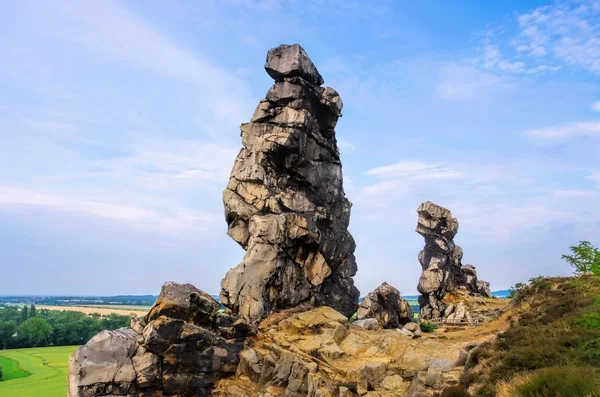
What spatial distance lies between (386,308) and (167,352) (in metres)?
23.1

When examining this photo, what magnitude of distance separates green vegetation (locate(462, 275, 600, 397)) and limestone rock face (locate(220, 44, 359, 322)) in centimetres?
1496

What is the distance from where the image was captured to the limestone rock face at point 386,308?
127 ft

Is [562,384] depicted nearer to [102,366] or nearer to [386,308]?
[102,366]

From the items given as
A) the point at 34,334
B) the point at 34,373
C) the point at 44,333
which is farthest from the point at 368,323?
Result: the point at 44,333

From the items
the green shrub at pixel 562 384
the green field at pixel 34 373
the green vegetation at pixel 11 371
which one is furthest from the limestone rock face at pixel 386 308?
the green vegetation at pixel 11 371

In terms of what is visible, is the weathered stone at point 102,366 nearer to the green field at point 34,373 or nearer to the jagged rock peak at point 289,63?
the jagged rock peak at point 289,63

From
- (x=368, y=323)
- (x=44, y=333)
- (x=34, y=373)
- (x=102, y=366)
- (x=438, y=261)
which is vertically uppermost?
(x=438, y=261)

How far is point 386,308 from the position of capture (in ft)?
132

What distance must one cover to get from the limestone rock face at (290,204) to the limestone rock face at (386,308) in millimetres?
1531

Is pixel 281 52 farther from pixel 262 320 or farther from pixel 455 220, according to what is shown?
pixel 455 220

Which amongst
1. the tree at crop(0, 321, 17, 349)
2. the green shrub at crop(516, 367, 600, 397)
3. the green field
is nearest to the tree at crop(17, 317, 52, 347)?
the tree at crop(0, 321, 17, 349)

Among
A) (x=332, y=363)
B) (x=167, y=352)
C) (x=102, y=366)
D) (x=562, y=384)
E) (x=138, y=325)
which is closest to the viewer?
(x=562, y=384)

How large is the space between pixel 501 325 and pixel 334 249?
14.9 meters

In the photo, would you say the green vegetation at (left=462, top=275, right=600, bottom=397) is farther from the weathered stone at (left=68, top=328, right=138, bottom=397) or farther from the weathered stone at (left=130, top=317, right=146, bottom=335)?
the weathered stone at (left=130, top=317, right=146, bottom=335)
